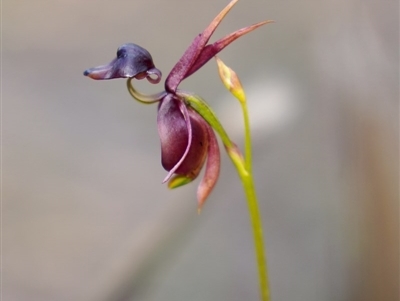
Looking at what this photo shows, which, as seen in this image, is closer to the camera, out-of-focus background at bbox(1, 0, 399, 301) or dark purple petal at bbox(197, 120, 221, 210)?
dark purple petal at bbox(197, 120, 221, 210)

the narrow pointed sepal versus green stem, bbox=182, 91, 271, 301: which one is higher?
the narrow pointed sepal

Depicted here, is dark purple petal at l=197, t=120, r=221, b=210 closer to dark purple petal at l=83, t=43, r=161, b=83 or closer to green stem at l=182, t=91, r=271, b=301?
green stem at l=182, t=91, r=271, b=301

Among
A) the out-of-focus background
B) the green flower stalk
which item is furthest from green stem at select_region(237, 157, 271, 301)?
the out-of-focus background

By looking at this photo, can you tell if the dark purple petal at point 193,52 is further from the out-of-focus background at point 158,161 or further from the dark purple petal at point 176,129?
the out-of-focus background at point 158,161

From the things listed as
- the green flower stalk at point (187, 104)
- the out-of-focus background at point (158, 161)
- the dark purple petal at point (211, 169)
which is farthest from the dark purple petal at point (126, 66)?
the out-of-focus background at point (158, 161)

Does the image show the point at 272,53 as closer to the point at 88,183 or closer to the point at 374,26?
the point at 374,26

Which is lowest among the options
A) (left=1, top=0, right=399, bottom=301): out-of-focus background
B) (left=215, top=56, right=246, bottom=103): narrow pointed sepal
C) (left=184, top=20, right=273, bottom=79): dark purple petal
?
(left=1, top=0, right=399, bottom=301): out-of-focus background

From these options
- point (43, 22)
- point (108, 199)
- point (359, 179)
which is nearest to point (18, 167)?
point (108, 199)

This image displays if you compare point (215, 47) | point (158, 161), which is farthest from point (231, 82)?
point (158, 161)
